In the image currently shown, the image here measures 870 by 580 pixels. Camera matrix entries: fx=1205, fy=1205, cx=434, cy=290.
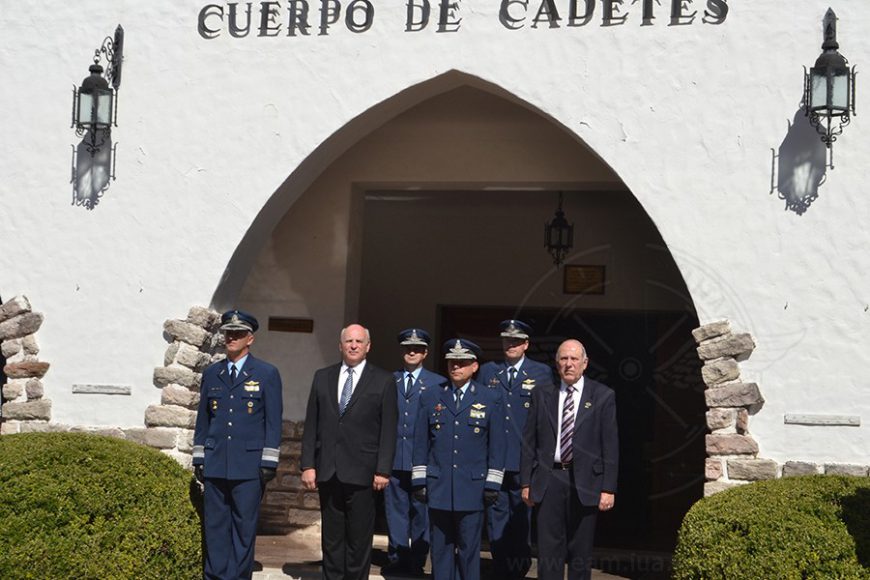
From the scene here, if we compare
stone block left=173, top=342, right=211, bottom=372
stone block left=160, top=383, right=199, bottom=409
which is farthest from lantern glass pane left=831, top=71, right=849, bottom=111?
stone block left=160, top=383, right=199, bottom=409

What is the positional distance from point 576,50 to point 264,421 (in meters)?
3.14

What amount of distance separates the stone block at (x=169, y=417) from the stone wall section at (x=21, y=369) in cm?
80

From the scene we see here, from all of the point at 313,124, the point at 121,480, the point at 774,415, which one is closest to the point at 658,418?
the point at 774,415

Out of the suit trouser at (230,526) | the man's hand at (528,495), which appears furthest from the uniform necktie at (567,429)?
the suit trouser at (230,526)

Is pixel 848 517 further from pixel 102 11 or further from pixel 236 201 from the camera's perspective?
pixel 102 11

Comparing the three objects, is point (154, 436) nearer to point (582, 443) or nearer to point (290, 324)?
point (290, 324)

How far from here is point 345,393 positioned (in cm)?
720

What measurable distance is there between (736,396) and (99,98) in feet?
15.7

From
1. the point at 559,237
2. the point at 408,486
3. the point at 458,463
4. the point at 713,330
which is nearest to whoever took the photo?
the point at 458,463

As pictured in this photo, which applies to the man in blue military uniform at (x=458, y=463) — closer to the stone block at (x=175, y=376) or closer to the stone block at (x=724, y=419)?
the stone block at (x=724, y=419)

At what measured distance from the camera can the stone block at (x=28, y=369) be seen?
8.55 meters

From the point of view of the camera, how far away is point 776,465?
24.0 feet

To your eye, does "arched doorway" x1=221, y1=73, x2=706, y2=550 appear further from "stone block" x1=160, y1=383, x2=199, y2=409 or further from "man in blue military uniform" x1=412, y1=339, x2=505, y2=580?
"man in blue military uniform" x1=412, y1=339, x2=505, y2=580

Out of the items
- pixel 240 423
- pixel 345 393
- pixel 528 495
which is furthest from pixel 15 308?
pixel 528 495
